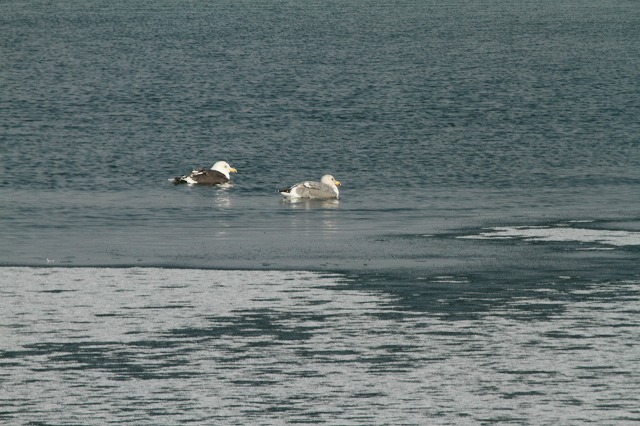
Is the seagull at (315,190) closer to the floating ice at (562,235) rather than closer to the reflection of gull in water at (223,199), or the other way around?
the reflection of gull in water at (223,199)

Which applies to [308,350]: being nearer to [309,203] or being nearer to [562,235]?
[562,235]

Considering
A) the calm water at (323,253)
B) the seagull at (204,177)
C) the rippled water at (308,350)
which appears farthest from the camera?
the seagull at (204,177)

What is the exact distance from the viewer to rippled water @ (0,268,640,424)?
1336cm

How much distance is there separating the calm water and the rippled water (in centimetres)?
4

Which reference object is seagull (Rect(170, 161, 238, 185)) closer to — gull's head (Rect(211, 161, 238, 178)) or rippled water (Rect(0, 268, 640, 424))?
gull's head (Rect(211, 161, 238, 178))

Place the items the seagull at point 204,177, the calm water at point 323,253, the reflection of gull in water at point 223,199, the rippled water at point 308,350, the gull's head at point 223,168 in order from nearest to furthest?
the rippled water at point 308,350
the calm water at point 323,253
the reflection of gull in water at point 223,199
the seagull at point 204,177
the gull's head at point 223,168

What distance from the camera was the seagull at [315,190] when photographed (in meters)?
26.8

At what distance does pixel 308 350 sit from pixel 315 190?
11.7 m

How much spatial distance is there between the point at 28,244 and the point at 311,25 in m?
79.4

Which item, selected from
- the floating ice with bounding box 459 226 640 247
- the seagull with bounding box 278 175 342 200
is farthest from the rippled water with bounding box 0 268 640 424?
the seagull with bounding box 278 175 342 200

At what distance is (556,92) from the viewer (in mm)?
50531

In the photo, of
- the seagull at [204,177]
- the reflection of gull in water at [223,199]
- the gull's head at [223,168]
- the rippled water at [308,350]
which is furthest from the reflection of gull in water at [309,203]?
the rippled water at [308,350]

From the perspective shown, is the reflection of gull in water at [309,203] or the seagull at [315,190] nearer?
the reflection of gull in water at [309,203]

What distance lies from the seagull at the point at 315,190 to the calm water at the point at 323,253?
0.40 metres
